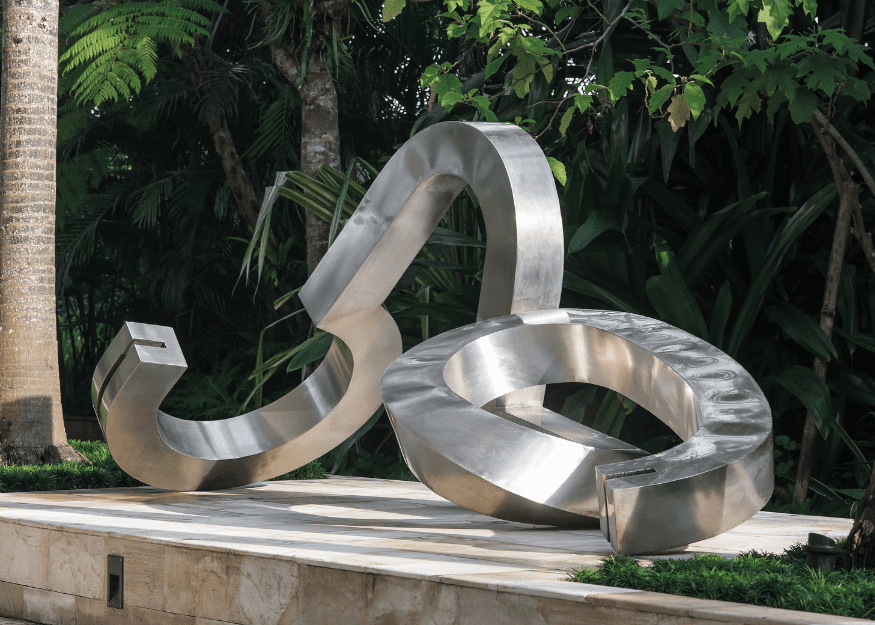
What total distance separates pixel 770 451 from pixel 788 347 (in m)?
3.57

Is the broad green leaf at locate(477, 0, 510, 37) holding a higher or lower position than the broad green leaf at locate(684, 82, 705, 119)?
higher

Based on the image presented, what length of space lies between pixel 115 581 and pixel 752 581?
2661 mm

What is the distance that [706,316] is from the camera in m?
Result: 7.47

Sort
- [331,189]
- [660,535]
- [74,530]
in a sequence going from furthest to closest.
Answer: [331,189] < [74,530] < [660,535]

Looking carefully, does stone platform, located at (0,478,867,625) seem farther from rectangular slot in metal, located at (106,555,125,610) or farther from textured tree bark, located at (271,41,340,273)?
textured tree bark, located at (271,41,340,273)

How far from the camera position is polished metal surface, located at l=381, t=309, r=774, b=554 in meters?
3.67

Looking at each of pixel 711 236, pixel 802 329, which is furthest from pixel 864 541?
pixel 711 236

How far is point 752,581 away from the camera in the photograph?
3012mm

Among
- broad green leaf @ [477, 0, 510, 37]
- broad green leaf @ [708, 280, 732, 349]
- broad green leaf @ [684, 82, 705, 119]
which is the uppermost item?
broad green leaf @ [477, 0, 510, 37]

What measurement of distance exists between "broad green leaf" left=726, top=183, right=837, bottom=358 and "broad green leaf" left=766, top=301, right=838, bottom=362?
192 millimetres

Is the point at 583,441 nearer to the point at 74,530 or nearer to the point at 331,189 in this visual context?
the point at 74,530

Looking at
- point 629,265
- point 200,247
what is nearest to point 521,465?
point 629,265

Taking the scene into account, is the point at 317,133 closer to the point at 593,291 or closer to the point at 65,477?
the point at 593,291

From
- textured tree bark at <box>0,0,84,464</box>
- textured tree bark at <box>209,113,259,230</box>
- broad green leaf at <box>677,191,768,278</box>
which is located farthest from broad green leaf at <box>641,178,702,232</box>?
textured tree bark at <box>209,113,259,230</box>
